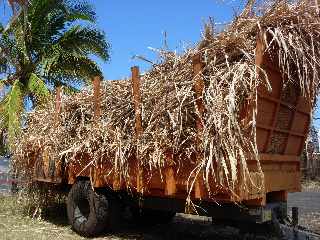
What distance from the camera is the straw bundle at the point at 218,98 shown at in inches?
222

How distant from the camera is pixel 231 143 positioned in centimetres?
557

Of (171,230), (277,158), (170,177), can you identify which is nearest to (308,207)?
(171,230)

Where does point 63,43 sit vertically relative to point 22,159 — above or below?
above

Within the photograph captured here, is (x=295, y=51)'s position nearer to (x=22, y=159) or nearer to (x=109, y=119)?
(x=109, y=119)

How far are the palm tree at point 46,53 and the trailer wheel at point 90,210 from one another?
24.4 ft

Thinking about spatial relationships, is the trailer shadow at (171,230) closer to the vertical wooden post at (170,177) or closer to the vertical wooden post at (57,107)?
the vertical wooden post at (170,177)

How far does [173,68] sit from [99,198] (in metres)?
2.28

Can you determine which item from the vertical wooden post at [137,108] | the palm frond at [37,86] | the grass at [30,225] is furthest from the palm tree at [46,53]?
the vertical wooden post at [137,108]

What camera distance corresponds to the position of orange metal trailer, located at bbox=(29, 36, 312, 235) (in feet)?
19.5

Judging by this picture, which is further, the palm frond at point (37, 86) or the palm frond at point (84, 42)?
the palm frond at point (84, 42)

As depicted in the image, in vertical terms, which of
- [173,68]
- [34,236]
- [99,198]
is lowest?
[34,236]

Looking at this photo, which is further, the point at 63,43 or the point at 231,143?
the point at 63,43

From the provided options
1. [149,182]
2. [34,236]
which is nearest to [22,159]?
[34,236]

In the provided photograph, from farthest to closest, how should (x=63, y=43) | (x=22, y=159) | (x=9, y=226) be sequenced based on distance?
(x=63, y=43) → (x=22, y=159) → (x=9, y=226)
